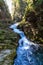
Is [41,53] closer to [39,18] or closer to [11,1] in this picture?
[39,18]

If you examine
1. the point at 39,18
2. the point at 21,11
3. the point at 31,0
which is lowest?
the point at 21,11

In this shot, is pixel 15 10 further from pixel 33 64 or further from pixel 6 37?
pixel 33 64

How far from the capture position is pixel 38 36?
77.2ft

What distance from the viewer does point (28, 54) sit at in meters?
18.9

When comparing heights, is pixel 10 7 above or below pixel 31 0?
below

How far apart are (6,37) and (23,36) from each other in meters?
3.96

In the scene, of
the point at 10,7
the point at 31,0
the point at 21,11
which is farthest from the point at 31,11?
the point at 10,7

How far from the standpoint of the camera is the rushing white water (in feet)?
54.0

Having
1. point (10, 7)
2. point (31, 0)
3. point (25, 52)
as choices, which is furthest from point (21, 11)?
point (25, 52)

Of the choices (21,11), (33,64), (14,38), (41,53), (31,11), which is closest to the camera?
(33,64)

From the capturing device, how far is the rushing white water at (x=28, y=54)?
16.5m

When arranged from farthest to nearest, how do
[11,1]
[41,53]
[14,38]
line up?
1. [11,1]
2. [14,38]
3. [41,53]

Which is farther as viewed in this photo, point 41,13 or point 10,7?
point 10,7

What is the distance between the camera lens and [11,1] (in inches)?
2457
